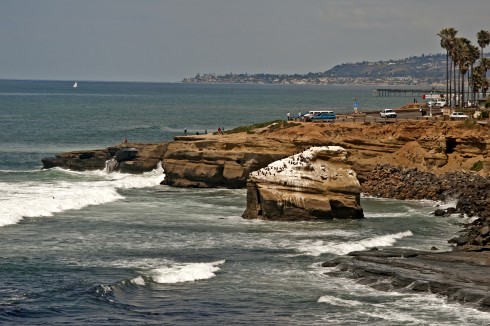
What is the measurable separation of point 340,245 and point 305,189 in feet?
23.3

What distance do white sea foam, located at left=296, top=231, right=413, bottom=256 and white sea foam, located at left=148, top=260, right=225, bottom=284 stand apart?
199 inches

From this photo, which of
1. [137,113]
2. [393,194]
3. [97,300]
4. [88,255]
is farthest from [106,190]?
[137,113]

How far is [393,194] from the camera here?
2447 inches

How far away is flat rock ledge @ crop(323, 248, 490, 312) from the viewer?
1373 inches

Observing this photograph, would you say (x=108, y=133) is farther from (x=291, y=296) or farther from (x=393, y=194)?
(x=291, y=296)

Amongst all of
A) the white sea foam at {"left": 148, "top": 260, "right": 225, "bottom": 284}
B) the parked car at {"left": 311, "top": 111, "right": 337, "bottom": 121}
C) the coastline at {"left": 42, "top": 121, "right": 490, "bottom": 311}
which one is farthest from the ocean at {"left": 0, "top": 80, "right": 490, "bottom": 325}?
the parked car at {"left": 311, "top": 111, "right": 337, "bottom": 121}

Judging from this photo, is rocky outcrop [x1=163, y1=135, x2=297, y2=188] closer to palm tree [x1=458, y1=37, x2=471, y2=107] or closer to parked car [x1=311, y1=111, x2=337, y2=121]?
parked car [x1=311, y1=111, x2=337, y2=121]

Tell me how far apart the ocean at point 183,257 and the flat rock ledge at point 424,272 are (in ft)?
1.68

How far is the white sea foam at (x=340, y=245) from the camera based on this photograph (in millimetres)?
43219

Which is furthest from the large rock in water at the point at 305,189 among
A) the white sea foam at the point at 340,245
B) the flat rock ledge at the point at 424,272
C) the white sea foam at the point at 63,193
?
the white sea foam at the point at 63,193

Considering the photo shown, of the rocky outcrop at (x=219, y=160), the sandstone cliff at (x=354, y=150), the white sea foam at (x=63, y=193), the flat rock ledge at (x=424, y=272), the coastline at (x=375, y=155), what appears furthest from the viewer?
the sandstone cliff at (x=354, y=150)

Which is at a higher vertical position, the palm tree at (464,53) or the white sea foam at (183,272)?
the palm tree at (464,53)

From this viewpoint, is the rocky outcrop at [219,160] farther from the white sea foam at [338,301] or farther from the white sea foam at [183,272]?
the white sea foam at [338,301]

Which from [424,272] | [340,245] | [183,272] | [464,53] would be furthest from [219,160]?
[464,53]
